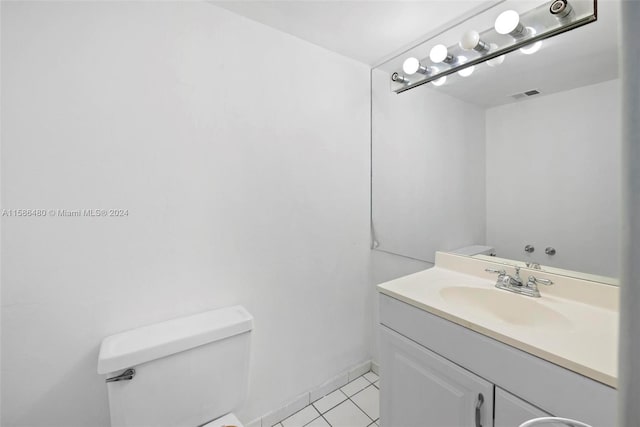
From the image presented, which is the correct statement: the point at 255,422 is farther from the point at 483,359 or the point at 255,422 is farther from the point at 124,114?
the point at 124,114

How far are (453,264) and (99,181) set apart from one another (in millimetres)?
1661

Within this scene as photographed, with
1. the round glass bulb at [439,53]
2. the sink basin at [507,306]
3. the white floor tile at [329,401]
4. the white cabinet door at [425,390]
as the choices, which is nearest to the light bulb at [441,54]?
the round glass bulb at [439,53]

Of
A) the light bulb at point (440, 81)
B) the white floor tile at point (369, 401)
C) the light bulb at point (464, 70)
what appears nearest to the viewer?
the light bulb at point (464, 70)

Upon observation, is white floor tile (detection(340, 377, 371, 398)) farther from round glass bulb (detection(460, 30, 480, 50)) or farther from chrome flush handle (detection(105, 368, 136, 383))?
round glass bulb (detection(460, 30, 480, 50))

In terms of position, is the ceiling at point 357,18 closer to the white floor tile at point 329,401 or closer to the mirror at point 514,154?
the mirror at point 514,154

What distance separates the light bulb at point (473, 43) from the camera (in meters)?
1.25

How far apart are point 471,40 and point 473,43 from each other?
0.02 meters

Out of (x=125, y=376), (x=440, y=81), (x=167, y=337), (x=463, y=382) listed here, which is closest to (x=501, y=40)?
(x=440, y=81)

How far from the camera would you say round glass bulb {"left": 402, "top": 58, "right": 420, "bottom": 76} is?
5.09 feet

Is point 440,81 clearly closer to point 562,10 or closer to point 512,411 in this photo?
point 562,10

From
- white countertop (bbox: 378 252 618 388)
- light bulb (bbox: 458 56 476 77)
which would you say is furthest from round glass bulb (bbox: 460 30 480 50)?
white countertop (bbox: 378 252 618 388)

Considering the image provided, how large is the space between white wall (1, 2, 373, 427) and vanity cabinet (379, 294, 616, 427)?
578mm

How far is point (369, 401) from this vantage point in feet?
5.66

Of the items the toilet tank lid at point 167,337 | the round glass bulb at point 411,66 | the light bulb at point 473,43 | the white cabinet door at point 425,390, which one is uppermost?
the round glass bulb at point 411,66
